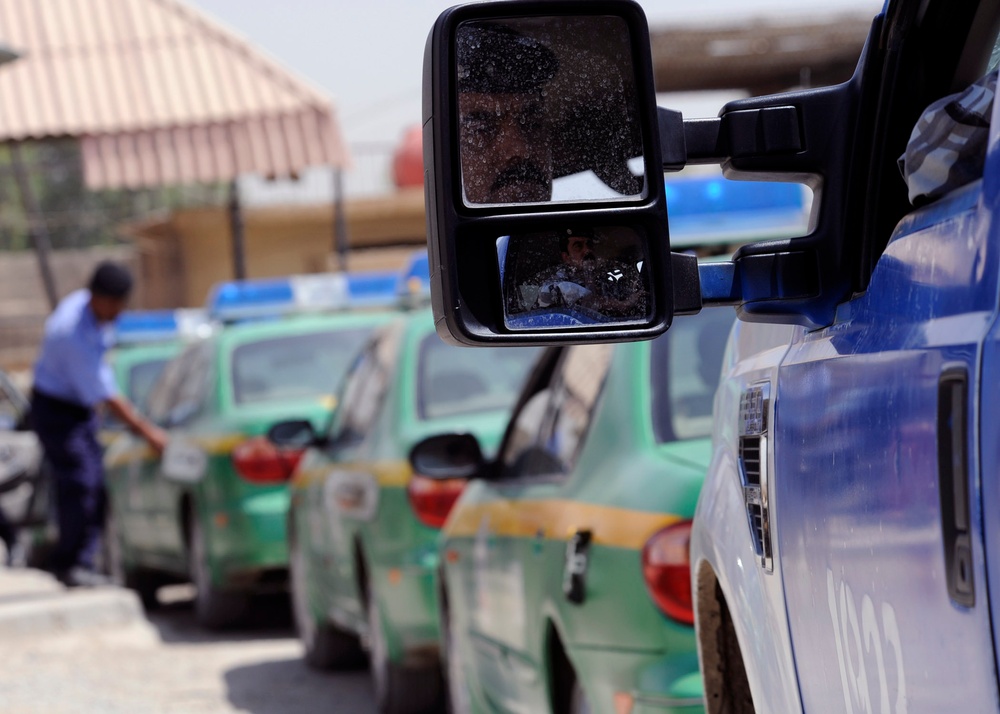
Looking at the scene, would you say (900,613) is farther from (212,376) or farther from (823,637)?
(212,376)

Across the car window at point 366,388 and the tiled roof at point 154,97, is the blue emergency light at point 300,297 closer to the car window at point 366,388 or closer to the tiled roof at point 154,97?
the tiled roof at point 154,97

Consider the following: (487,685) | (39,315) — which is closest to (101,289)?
(487,685)

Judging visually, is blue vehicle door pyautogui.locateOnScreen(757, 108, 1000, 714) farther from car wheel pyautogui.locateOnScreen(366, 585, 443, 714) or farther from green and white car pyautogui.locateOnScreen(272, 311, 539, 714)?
car wheel pyautogui.locateOnScreen(366, 585, 443, 714)

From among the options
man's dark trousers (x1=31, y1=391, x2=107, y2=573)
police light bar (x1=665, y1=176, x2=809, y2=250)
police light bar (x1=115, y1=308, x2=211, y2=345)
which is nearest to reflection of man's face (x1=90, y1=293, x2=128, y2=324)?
man's dark trousers (x1=31, y1=391, x2=107, y2=573)

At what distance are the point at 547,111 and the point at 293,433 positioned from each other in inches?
227

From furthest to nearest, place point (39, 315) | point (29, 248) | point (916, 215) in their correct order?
1. point (29, 248)
2. point (39, 315)
3. point (916, 215)

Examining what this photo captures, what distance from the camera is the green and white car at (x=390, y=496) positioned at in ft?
20.0

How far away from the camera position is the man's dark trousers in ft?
35.0

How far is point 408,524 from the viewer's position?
6.08 metres

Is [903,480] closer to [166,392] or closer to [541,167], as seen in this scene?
[541,167]

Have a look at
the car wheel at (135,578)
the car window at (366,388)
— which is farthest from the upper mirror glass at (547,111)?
the car wheel at (135,578)

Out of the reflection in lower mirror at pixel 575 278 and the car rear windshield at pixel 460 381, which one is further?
the car rear windshield at pixel 460 381

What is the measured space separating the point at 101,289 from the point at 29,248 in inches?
2788

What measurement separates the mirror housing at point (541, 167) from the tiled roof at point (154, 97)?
11.7 m
